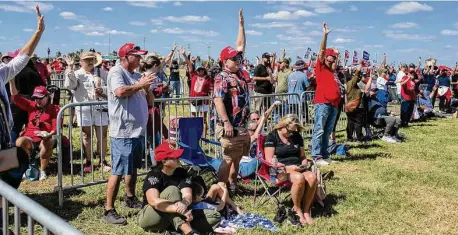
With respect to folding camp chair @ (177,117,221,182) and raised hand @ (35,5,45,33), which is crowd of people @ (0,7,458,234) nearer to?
raised hand @ (35,5,45,33)

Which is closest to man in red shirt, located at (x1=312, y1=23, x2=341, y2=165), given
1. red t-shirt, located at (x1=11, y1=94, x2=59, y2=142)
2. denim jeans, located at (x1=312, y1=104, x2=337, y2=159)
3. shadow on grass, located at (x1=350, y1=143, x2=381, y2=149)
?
denim jeans, located at (x1=312, y1=104, x2=337, y2=159)

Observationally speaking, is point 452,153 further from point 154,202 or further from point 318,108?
point 154,202

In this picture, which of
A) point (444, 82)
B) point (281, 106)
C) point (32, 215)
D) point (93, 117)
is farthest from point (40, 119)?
point (444, 82)

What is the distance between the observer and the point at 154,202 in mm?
4559

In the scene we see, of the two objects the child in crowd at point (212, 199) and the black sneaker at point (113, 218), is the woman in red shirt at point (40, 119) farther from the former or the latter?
the child in crowd at point (212, 199)

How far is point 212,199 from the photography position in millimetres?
5211

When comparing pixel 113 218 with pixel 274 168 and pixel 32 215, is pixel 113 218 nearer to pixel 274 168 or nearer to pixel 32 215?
pixel 274 168

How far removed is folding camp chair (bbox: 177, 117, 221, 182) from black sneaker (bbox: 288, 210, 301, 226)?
1.42 metres

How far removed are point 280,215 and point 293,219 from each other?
0.17 m

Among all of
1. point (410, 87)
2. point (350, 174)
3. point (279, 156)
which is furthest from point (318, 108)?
point (410, 87)

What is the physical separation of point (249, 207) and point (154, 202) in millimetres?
1679

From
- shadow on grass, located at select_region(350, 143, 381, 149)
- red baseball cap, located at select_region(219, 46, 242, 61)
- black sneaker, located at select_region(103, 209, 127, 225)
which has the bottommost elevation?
black sneaker, located at select_region(103, 209, 127, 225)

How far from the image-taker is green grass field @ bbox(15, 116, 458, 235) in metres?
5.19

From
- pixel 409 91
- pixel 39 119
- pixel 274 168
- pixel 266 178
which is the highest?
pixel 409 91
